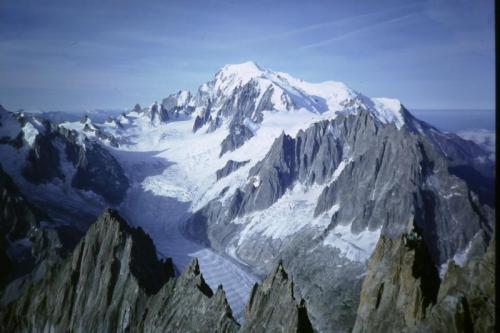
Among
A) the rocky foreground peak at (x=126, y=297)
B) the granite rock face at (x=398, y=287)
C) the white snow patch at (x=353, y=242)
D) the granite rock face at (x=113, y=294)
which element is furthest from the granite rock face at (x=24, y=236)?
the granite rock face at (x=398, y=287)

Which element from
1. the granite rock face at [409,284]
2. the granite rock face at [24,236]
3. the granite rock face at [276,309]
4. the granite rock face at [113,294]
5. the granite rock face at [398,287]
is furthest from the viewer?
the granite rock face at [24,236]

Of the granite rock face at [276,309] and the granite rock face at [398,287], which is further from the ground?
the granite rock face at [398,287]

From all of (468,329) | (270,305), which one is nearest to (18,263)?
(270,305)

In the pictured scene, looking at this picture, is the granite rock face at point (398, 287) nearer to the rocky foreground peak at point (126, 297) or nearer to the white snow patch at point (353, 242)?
the rocky foreground peak at point (126, 297)

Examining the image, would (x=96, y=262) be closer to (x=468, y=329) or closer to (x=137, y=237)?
(x=137, y=237)

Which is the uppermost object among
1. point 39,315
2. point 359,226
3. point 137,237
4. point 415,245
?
point 415,245

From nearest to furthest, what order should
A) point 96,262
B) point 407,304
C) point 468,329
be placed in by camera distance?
point 468,329 → point 407,304 → point 96,262

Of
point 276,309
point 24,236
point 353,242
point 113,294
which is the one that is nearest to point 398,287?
point 276,309
